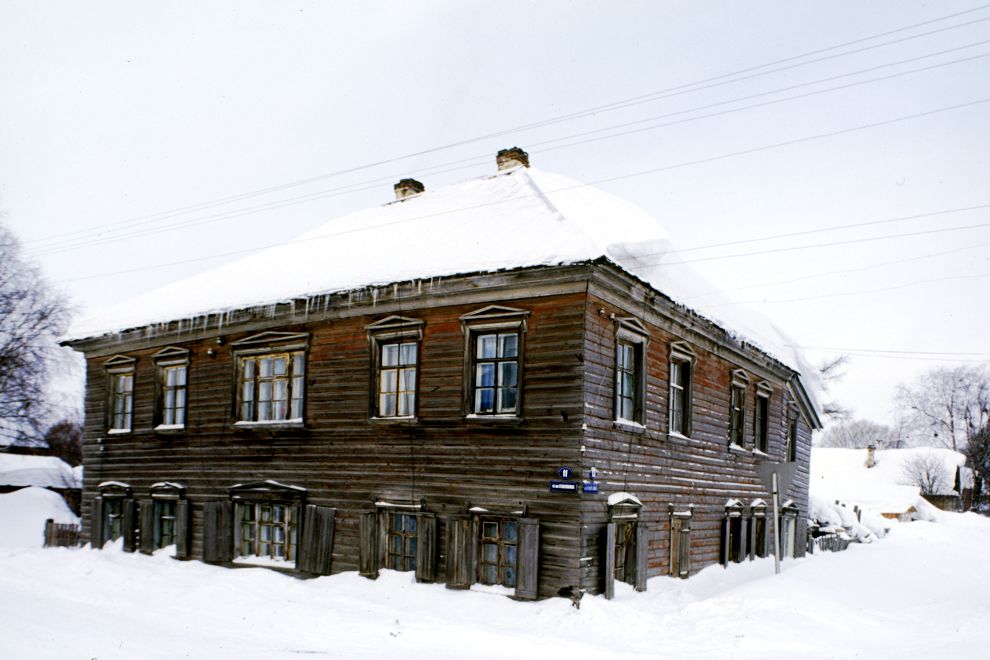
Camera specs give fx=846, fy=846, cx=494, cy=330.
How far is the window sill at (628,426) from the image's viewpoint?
15.4 meters

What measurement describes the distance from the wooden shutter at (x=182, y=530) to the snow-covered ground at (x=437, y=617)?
1.66 ft

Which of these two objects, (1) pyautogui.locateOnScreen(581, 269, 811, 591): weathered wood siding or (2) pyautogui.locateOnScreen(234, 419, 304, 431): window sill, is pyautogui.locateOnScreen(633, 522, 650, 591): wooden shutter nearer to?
(1) pyautogui.locateOnScreen(581, 269, 811, 591): weathered wood siding

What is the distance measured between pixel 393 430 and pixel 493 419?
2.56m

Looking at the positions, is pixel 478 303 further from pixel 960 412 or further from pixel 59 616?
pixel 960 412

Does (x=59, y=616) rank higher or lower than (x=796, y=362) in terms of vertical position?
lower

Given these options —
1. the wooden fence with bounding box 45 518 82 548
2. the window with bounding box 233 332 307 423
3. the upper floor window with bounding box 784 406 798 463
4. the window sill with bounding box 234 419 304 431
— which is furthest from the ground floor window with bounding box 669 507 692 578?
the wooden fence with bounding box 45 518 82 548

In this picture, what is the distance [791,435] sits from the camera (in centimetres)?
2917

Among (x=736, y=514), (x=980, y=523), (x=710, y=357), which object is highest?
(x=710, y=357)

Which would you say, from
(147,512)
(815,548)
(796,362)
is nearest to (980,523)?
(815,548)

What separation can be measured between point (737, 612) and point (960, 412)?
8445 centimetres

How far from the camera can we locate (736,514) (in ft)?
72.9

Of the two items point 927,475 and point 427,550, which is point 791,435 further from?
point 927,475

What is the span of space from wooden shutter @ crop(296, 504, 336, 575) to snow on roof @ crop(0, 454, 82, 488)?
114ft

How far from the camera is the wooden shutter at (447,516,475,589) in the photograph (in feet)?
49.8
